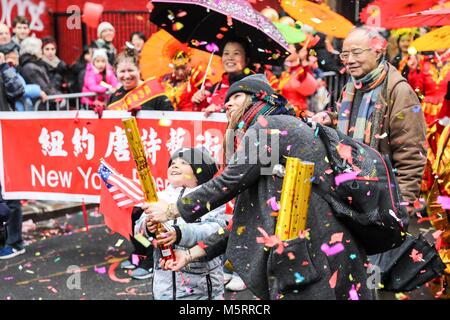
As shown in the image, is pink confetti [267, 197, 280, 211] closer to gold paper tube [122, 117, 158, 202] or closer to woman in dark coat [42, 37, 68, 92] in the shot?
gold paper tube [122, 117, 158, 202]

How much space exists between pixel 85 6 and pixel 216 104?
27.1 ft

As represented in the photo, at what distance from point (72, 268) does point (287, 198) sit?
4322 mm

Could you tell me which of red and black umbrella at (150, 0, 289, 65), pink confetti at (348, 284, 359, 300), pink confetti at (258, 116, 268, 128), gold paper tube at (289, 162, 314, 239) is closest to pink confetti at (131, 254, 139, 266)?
red and black umbrella at (150, 0, 289, 65)

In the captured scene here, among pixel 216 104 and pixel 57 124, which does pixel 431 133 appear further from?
pixel 57 124

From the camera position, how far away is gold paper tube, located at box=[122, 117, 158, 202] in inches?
129

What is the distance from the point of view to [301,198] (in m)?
3.17

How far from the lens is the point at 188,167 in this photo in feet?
14.8

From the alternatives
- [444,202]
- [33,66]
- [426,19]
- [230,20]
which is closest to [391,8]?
[426,19]

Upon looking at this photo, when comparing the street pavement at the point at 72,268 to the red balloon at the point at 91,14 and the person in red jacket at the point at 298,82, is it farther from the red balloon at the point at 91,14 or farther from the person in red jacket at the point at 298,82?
the red balloon at the point at 91,14

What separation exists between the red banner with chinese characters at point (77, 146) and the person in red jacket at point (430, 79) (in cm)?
324

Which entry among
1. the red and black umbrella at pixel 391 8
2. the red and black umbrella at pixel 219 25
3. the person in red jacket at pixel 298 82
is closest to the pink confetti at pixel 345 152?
the red and black umbrella at pixel 219 25

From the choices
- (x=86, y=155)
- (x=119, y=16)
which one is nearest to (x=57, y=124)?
(x=86, y=155)

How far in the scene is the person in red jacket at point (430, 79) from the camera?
28.0 feet
